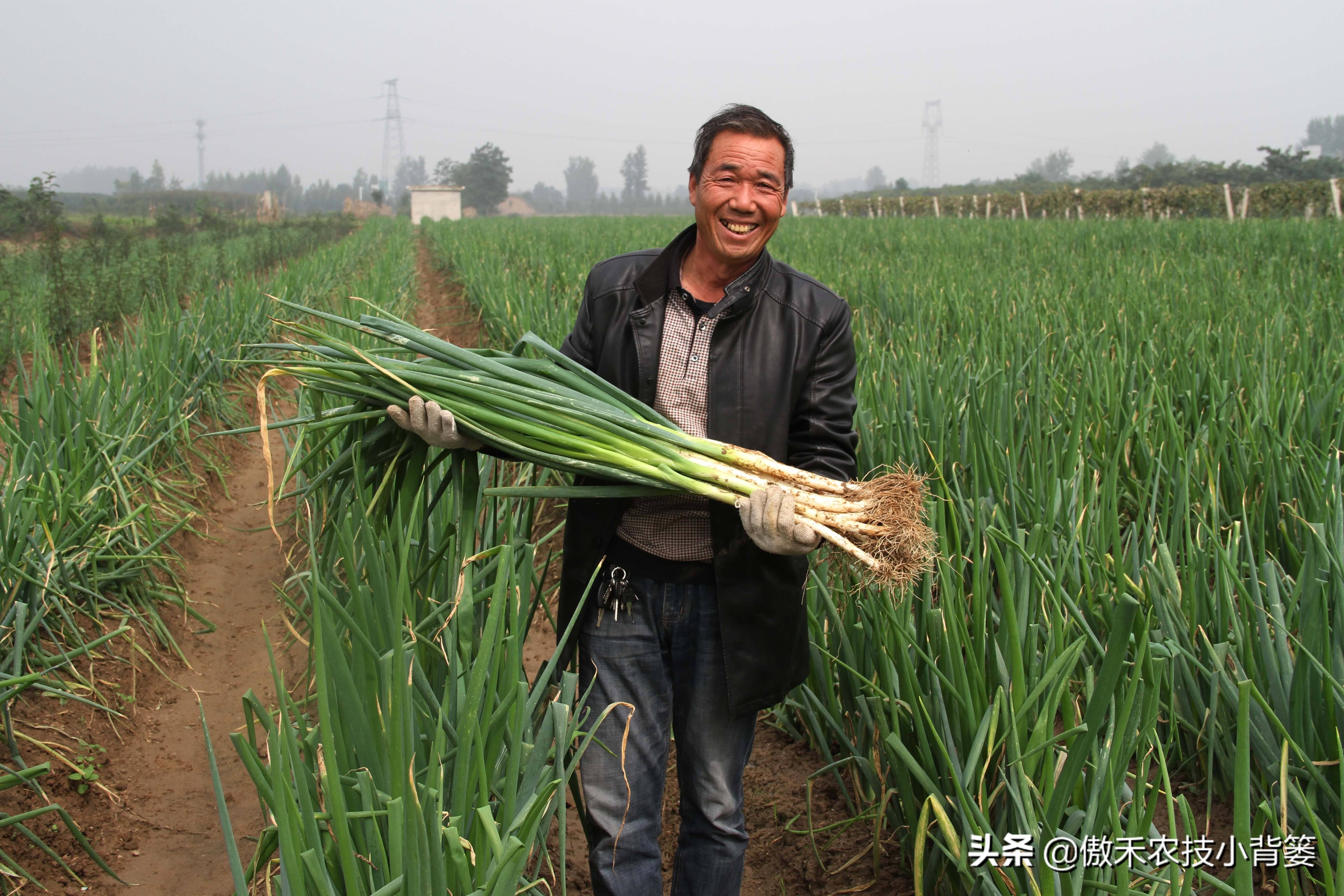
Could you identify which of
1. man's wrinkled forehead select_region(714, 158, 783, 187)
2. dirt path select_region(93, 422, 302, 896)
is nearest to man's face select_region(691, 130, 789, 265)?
man's wrinkled forehead select_region(714, 158, 783, 187)

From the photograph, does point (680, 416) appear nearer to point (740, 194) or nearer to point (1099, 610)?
point (740, 194)

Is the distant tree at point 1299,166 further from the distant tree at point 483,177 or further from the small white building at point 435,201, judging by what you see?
the distant tree at point 483,177

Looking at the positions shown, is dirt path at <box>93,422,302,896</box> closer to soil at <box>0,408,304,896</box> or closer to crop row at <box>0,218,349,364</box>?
soil at <box>0,408,304,896</box>

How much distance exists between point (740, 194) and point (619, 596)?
2.41 ft

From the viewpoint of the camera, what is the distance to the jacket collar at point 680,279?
5.32 ft

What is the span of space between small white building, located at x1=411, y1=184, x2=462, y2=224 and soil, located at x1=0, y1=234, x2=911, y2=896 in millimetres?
38799

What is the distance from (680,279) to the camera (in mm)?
1692

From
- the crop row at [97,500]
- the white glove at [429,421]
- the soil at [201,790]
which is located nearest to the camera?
the white glove at [429,421]

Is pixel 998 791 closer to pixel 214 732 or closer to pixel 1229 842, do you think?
pixel 1229 842

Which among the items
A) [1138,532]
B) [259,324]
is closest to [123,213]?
[259,324]

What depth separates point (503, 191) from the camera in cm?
7725

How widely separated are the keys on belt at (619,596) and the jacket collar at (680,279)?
1.61ft

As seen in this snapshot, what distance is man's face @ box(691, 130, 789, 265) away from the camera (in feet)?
5.16

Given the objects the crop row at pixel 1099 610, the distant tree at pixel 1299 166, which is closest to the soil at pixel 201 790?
the crop row at pixel 1099 610
